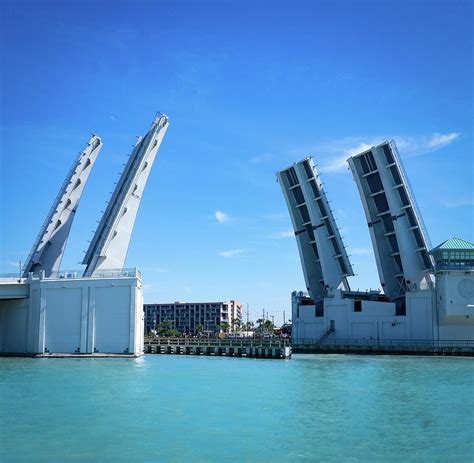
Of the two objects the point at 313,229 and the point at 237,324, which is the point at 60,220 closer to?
the point at 313,229

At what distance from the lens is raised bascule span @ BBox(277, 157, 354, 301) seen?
182 ft

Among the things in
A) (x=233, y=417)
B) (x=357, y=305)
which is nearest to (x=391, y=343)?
(x=357, y=305)

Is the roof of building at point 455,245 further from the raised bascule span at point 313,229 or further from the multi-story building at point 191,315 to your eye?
the multi-story building at point 191,315

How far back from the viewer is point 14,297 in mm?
44750

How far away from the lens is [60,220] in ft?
165

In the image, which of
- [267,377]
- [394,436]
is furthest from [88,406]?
[267,377]

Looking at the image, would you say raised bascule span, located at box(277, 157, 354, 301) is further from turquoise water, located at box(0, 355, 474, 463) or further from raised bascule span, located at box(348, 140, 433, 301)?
turquoise water, located at box(0, 355, 474, 463)

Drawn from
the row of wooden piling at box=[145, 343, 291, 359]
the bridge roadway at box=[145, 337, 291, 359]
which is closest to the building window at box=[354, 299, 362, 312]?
the bridge roadway at box=[145, 337, 291, 359]

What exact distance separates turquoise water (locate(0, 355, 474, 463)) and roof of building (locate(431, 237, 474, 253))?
2262cm

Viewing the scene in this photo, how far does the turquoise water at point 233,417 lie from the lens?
14.4 metres

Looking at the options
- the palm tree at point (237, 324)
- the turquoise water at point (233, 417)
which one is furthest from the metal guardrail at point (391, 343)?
the palm tree at point (237, 324)

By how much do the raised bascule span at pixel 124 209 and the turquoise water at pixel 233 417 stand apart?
14912 mm

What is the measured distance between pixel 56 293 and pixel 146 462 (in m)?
32.5

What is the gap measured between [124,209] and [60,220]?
696cm
